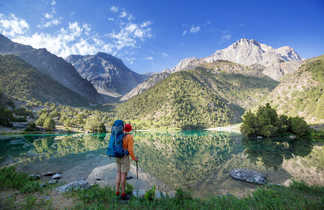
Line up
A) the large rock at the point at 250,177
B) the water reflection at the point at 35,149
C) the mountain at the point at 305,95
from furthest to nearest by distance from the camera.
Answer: the mountain at the point at 305,95, the water reflection at the point at 35,149, the large rock at the point at 250,177

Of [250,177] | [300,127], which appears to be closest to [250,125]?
[300,127]

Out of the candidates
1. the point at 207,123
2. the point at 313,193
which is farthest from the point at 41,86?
the point at 313,193

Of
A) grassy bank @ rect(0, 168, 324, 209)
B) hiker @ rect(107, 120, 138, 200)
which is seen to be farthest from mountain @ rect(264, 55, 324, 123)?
hiker @ rect(107, 120, 138, 200)

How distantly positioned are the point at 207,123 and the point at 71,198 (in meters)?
163

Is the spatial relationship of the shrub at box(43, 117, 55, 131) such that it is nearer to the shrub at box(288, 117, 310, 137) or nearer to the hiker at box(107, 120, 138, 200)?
the hiker at box(107, 120, 138, 200)

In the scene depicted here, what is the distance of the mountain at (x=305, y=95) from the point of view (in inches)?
3369

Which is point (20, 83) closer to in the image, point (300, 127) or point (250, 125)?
point (250, 125)

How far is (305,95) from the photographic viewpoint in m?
101

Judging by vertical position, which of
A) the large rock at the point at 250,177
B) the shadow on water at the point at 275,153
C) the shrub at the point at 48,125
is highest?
the shrub at the point at 48,125

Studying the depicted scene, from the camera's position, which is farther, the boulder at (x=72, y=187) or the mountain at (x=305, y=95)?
the mountain at (x=305, y=95)

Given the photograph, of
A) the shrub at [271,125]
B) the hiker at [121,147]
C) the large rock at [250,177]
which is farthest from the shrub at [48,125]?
the shrub at [271,125]

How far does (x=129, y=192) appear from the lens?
893 centimetres

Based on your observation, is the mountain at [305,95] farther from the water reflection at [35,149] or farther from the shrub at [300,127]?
the water reflection at [35,149]

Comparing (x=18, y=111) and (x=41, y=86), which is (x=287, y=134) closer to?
(x=18, y=111)
